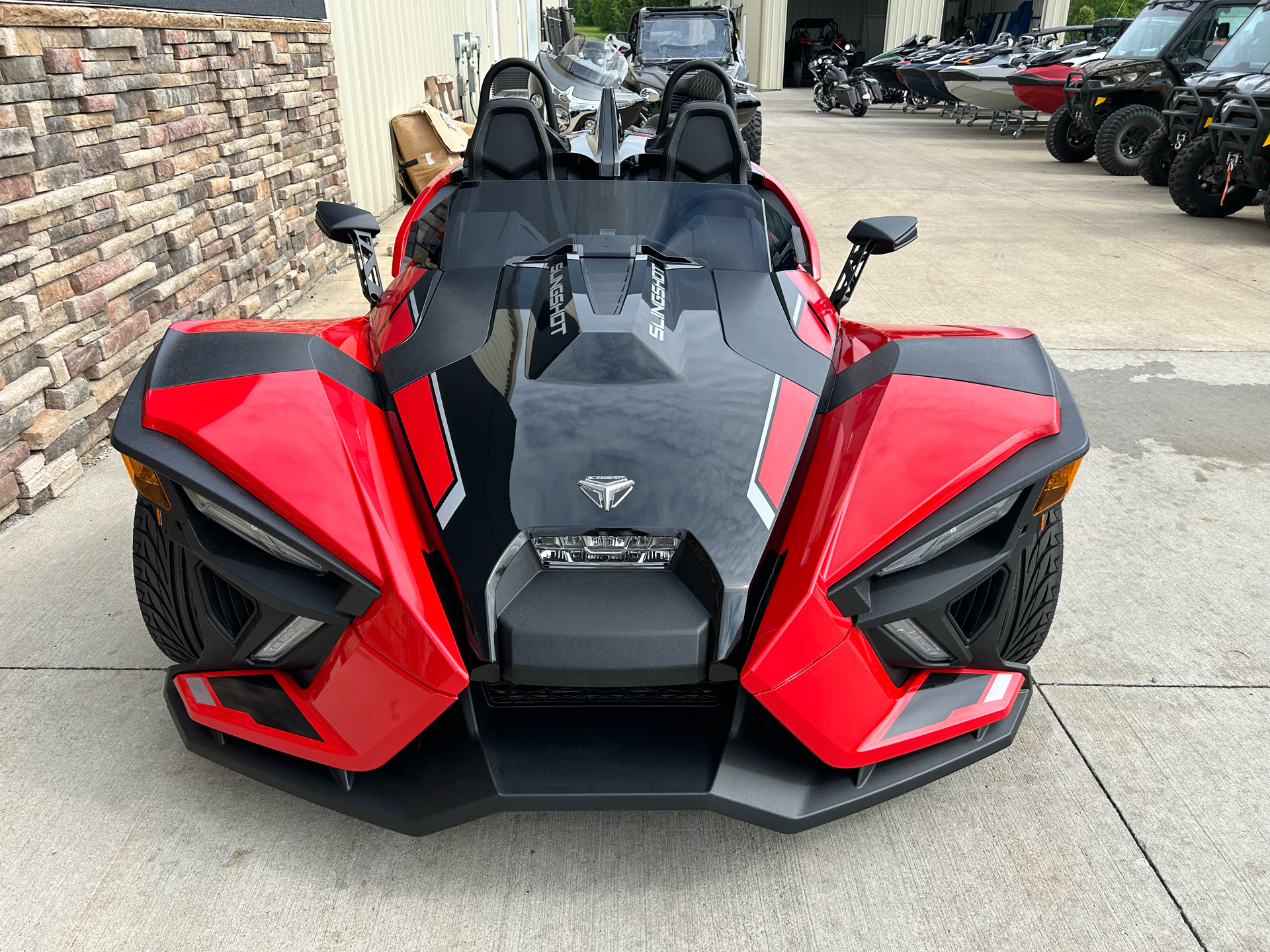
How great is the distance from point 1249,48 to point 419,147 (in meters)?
7.73

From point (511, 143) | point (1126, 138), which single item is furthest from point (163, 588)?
point (1126, 138)

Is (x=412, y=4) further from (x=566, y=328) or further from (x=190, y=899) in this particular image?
(x=190, y=899)

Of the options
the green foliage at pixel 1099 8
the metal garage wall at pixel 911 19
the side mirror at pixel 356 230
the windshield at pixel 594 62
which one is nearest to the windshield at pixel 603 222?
the side mirror at pixel 356 230

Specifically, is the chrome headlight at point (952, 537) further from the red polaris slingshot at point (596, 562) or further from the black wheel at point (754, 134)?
the black wheel at point (754, 134)

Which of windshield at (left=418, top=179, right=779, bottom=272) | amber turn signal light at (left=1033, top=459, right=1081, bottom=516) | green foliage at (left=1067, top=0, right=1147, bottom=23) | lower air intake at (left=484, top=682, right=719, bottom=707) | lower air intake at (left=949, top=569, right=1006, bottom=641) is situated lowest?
lower air intake at (left=484, top=682, right=719, bottom=707)

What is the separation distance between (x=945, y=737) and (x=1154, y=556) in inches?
64.7

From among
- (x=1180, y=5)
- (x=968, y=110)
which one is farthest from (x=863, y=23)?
(x=1180, y=5)

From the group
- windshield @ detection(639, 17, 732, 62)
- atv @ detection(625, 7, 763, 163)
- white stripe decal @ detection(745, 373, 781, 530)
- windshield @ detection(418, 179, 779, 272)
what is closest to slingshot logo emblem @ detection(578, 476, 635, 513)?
white stripe decal @ detection(745, 373, 781, 530)

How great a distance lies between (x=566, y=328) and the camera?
7.36 ft

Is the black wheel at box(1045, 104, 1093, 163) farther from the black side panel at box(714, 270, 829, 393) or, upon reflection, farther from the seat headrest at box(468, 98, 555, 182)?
the black side panel at box(714, 270, 829, 393)

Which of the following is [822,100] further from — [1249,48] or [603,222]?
[603,222]

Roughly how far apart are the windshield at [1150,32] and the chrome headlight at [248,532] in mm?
12380

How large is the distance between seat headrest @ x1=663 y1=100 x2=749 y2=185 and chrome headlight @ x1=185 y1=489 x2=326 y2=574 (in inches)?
72.7

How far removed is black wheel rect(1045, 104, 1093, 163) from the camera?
1245cm
